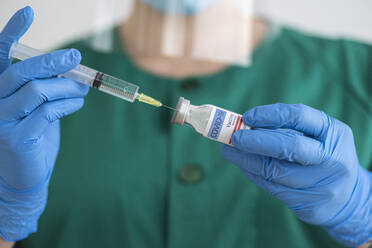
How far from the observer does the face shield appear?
49.5 inches

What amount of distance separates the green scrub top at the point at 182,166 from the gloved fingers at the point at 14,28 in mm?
395

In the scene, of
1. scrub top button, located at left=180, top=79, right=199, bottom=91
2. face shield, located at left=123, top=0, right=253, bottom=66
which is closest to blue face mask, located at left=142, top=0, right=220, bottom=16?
face shield, located at left=123, top=0, right=253, bottom=66

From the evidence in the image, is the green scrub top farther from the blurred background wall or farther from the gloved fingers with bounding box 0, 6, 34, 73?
the blurred background wall

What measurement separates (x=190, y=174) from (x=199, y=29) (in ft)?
1.70

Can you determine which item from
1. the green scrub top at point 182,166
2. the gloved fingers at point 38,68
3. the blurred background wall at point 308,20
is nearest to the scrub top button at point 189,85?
the green scrub top at point 182,166

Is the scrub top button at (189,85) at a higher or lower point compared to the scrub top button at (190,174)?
higher

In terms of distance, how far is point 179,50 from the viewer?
131cm

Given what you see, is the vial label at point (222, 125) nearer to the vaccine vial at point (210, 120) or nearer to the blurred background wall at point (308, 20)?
the vaccine vial at point (210, 120)

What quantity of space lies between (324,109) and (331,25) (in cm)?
106

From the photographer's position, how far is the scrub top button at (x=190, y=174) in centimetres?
117

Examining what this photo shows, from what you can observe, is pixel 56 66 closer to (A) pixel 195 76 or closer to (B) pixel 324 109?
(A) pixel 195 76

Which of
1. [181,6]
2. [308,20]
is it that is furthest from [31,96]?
[308,20]

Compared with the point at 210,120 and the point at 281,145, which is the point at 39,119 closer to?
the point at 210,120

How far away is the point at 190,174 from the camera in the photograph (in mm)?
1175
